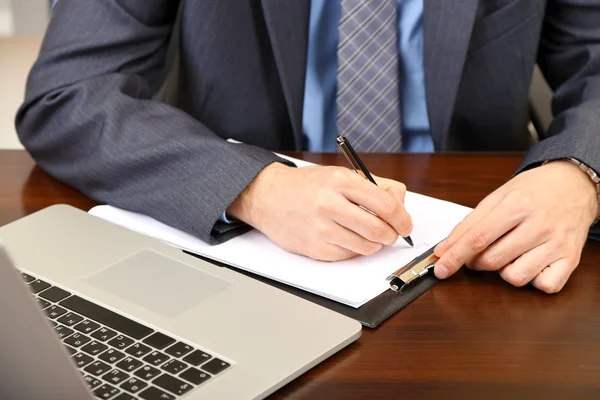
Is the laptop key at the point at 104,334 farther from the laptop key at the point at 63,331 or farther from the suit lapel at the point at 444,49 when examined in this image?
the suit lapel at the point at 444,49

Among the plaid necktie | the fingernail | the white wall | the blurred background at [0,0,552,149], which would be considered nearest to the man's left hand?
the fingernail

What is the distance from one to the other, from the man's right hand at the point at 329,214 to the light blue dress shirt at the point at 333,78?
46cm

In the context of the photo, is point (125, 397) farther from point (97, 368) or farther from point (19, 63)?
point (19, 63)

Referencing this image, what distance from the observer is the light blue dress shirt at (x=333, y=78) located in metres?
1.40

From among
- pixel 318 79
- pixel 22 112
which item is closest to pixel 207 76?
pixel 318 79

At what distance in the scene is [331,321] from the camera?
32.7 inches

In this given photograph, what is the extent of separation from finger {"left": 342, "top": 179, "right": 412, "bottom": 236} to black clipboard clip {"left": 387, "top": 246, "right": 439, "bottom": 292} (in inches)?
1.5

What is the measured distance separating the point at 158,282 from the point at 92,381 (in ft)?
0.66

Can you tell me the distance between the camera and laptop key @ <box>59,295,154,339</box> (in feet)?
2.61

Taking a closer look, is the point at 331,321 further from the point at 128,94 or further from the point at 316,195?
the point at 128,94

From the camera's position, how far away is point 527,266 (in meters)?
0.93

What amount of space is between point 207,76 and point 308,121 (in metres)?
0.20

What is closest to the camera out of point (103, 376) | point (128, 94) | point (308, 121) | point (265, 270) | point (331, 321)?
point (103, 376)

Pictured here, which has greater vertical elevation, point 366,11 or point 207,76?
point 366,11
